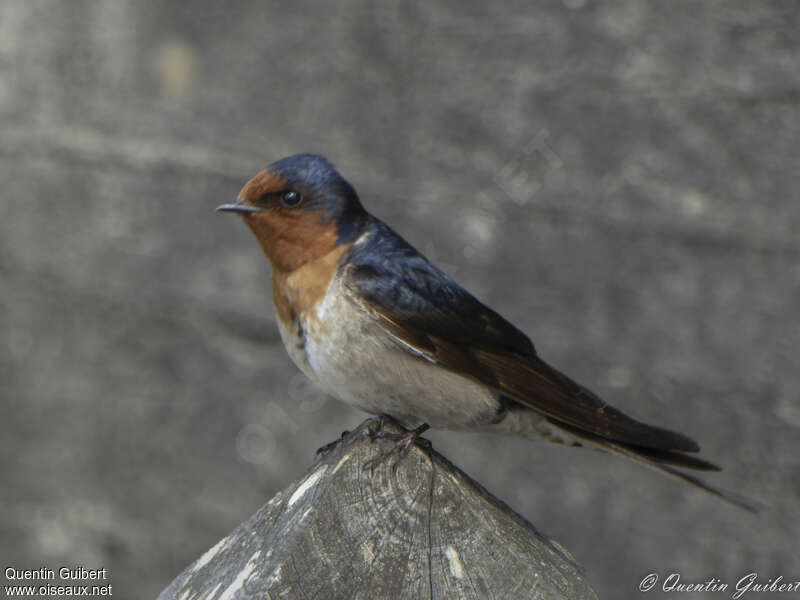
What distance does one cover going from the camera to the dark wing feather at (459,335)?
1766 millimetres

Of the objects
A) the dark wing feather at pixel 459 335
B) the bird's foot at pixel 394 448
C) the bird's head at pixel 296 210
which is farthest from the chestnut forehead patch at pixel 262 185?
the bird's foot at pixel 394 448

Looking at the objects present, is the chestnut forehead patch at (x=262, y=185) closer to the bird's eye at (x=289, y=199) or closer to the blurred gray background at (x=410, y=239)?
the bird's eye at (x=289, y=199)

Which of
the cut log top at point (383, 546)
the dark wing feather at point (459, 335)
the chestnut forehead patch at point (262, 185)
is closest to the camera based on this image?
the cut log top at point (383, 546)

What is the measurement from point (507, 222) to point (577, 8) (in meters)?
0.62

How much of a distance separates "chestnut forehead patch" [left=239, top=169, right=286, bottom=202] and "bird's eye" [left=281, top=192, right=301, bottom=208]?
1.0 inches

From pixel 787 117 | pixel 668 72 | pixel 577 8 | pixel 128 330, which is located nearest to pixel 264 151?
pixel 128 330

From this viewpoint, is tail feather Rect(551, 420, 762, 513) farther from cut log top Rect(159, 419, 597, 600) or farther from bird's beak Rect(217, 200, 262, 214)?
bird's beak Rect(217, 200, 262, 214)

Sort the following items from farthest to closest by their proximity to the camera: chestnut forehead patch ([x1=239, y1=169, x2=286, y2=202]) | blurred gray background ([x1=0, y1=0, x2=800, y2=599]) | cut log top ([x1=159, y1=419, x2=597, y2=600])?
blurred gray background ([x1=0, y1=0, x2=800, y2=599])
chestnut forehead patch ([x1=239, y1=169, x2=286, y2=202])
cut log top ([x1=159, y1=419, x2=597, y2=600])

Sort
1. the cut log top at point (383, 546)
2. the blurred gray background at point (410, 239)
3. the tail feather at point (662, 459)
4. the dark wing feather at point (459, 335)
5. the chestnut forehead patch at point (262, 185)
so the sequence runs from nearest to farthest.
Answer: the cut log top at point (383, 546), the tail feather at point (662, 459), the dark wing feather at point (459, 335), the chestnut forehead patch at point (262, 185), the blurred gray background at point (410, 239)

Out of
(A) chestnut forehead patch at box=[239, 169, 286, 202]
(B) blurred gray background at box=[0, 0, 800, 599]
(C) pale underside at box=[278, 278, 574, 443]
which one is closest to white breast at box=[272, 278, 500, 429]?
(C) pale underside at box=[278, 278, 574, 443]

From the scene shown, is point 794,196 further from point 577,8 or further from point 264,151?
point 264,151

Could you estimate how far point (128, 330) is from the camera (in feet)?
10.7

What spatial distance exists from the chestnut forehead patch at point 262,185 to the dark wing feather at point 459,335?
0.69 ft

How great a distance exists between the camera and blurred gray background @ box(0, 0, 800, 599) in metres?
2.48
